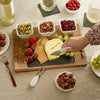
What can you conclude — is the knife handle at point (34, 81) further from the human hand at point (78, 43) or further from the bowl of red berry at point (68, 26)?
the bowl of red berry at point (68, 26)

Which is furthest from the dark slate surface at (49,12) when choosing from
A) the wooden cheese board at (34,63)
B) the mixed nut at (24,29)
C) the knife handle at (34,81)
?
the knife handle at (34,81)

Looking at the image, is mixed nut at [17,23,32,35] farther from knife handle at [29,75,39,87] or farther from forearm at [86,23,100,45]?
forearm at [86,23,100,45]

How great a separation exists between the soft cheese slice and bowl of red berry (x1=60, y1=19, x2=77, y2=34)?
0.31 ft

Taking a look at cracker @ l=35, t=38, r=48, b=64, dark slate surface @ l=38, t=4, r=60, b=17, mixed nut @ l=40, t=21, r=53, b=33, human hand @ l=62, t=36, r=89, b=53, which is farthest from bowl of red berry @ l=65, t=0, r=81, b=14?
human hand @ l=62, t=36, r=89, b=53

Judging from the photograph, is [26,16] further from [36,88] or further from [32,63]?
[36,88]

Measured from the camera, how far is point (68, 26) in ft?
5.29

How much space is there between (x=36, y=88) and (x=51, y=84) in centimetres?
11

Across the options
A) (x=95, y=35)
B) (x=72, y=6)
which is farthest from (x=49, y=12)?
(x=95, y=35)

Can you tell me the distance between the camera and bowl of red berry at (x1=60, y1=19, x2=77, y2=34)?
5.25 feet

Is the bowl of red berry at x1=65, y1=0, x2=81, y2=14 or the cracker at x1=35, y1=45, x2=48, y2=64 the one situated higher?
the bowl of red berry at x1=65, y1=0, x2=81, y2=14

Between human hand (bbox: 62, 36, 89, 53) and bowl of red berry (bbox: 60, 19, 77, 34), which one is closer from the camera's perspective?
human hand (bbox: 62, 36, 89, 53)

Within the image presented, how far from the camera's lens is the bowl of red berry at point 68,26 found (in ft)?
5.25

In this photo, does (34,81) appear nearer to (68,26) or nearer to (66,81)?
(66,81)

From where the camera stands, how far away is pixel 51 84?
4.74 feet
